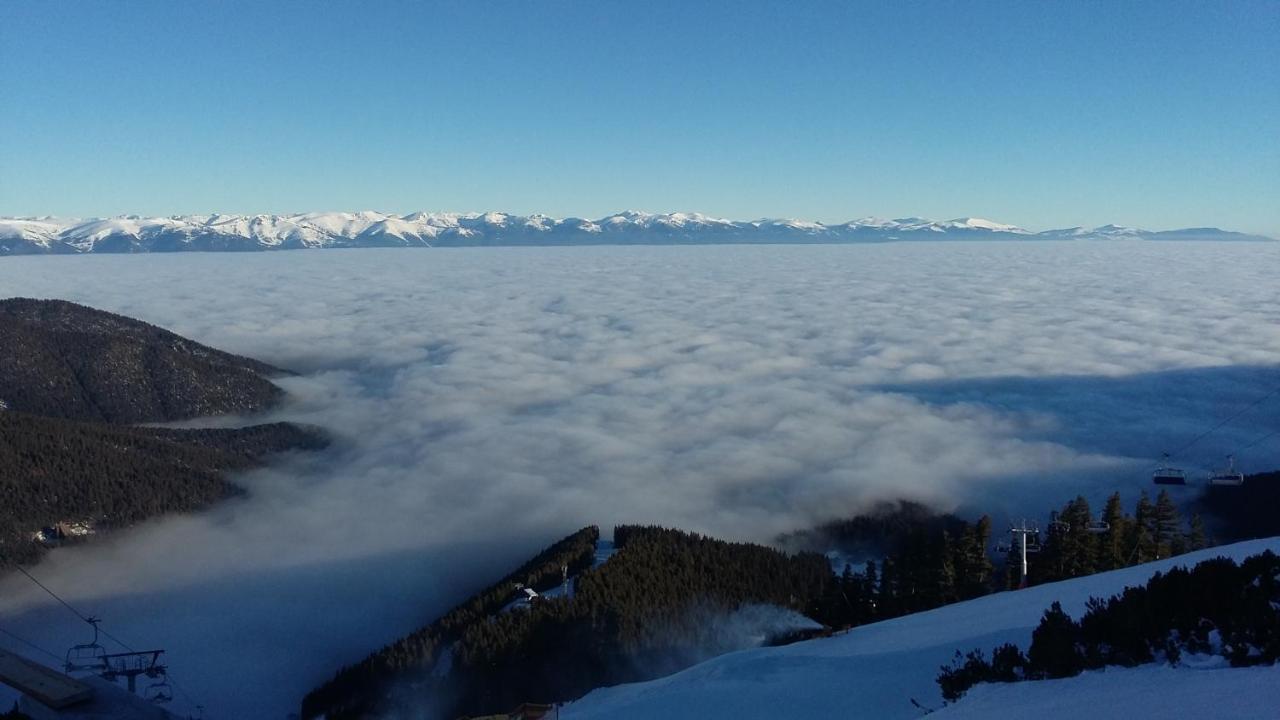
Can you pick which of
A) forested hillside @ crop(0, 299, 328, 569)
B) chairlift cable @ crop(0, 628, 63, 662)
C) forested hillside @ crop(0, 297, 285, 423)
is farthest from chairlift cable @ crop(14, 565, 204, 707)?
forested hillside @ crop(0, 297, 285, 423)

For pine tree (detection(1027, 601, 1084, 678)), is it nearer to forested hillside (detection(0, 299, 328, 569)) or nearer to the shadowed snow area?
the shadowed snow area

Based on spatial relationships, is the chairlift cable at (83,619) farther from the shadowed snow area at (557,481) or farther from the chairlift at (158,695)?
the chairlift at (158,695)

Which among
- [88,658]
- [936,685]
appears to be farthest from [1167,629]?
[88,658]

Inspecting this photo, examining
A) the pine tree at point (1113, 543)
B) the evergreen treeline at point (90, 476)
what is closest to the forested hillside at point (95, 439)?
the evergreen treeline at point (90, 476)

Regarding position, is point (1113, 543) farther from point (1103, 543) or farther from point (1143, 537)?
point (1143, 537)

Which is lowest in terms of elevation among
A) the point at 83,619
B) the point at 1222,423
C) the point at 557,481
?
the point at 83,619

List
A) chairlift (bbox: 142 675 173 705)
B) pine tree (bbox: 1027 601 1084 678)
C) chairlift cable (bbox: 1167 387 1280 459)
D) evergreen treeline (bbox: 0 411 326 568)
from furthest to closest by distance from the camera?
chairlift cable (bbox: 1167 387 1280 459) → evergreen treeline (bbox: 0 411 326 568) → chairlift (bbox: 142 675 173 705) → pine tree (bbox: 1027 601 1084 678)

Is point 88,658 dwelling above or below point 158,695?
below

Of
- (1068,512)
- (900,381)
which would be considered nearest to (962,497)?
(1068,512)
